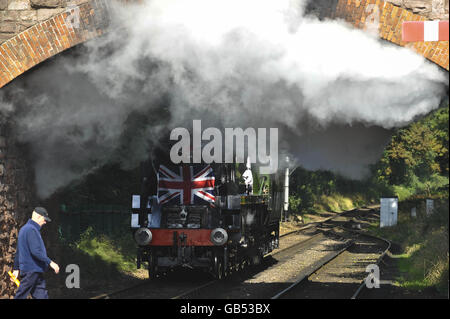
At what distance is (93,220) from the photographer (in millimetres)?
16516

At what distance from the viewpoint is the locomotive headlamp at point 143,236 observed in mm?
11867

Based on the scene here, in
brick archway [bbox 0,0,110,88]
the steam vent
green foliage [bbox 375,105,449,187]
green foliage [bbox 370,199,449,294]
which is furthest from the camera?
green foliage [bbox 375,105,449,187]

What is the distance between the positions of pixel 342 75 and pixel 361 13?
4.38 feet

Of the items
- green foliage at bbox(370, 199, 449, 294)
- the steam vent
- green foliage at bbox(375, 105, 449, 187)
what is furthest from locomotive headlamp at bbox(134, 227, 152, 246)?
green foliage at bbox(375, 105, 449, 187)

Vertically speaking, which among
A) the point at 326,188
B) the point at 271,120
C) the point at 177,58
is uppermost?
the point at 177,58

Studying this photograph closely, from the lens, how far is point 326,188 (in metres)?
49.7

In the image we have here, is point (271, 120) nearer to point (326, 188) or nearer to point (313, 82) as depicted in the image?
point (313, 82)

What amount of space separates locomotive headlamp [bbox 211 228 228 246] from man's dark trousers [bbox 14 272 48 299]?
13.6ft

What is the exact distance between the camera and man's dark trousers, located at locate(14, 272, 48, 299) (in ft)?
25.9

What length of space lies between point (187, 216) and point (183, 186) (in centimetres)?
56

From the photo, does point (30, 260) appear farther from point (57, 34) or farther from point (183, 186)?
point (183, 186)

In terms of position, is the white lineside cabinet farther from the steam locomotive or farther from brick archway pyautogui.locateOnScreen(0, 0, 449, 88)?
brick archway pyautogui.locateOnScreen(0, 0, 449, 88)

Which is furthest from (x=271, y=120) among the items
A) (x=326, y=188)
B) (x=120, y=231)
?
(x=326, y=188)

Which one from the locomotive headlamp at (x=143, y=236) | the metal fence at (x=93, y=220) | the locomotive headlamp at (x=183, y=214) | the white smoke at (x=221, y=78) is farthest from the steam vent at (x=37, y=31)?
the metal fence at (x=93, y=220)
